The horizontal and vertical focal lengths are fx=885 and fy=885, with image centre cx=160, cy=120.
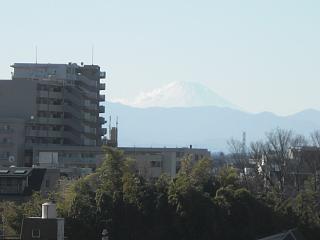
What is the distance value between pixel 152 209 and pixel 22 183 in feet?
59.7

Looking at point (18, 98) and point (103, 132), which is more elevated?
→ point (18, 98)

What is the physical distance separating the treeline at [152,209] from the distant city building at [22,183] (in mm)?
12028

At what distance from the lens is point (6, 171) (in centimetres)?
6419

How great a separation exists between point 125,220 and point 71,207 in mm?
2970

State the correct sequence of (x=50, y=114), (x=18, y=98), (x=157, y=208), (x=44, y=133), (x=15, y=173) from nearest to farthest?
(x=157, y=208)
(x=15, y=173)
(x=18, y=98)
(x=44, y=133)
(x=50, y=114)

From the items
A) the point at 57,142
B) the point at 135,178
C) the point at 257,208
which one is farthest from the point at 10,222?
the point at 57,142

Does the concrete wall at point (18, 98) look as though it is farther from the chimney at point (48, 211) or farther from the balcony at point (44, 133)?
the chimney at point (48, 211)

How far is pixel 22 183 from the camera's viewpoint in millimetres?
63156

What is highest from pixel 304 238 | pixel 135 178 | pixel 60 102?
pixel 60 102

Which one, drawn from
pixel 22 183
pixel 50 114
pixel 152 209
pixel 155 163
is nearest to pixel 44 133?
pixel 50 114

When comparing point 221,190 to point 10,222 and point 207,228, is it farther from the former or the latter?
point 10,222

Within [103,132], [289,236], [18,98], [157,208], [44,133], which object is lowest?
[289,236]

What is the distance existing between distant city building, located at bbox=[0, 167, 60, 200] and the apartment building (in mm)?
21728

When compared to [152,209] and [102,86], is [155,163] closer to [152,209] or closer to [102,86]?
[102,86]
